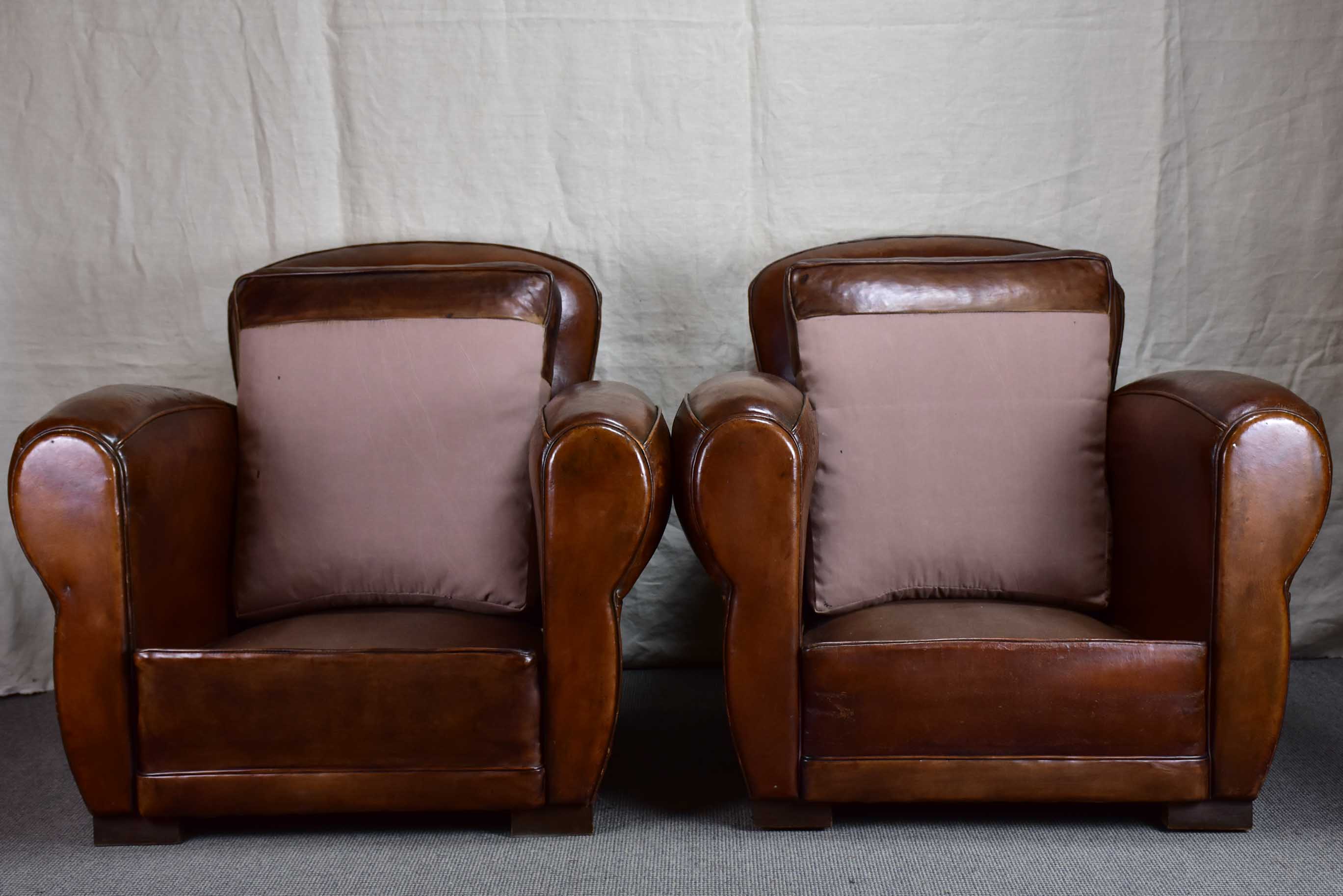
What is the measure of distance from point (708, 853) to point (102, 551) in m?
0.97

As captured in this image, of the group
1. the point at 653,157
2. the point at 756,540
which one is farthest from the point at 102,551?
the point at 653,157

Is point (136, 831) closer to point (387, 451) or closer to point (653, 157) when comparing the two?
point (387, 451)

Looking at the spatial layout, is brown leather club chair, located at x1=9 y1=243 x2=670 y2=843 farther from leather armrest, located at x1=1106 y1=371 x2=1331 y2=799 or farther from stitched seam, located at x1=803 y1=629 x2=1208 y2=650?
leather armrest, located at x1=1106 y1=371 x2=1331 y2=799

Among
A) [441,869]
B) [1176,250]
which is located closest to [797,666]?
[441,869]

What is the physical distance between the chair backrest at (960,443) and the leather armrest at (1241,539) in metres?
0.19

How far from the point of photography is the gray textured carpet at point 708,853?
147 centimetres

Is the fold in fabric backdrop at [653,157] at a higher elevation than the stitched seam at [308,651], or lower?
higher

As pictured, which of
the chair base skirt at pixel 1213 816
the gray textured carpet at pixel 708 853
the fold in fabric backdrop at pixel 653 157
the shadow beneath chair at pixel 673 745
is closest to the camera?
the gray textured carpet at pixel 708 853

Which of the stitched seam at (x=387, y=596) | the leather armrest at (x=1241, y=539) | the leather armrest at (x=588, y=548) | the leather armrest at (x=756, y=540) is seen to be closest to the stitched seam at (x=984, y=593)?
the leather armrest at (x=1241, y=539)

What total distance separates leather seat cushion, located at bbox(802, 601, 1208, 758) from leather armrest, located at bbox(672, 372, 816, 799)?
51 mm

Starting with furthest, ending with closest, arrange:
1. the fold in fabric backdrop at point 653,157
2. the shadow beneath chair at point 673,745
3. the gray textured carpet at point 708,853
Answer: the fold in fabric backdrop at point 653,157, the shadow beneath chair at point 673,745, the gray textured carpet at point 708,853

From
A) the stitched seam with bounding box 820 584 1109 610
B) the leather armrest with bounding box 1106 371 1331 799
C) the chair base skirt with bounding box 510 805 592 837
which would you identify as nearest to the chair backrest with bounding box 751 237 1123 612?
the stitched seam with bounding box 820 584 1109 610

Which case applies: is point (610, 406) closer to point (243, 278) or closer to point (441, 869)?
point (441, 869)

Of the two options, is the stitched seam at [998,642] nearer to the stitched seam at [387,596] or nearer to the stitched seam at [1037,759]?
the stitched seam at [1037,759]
